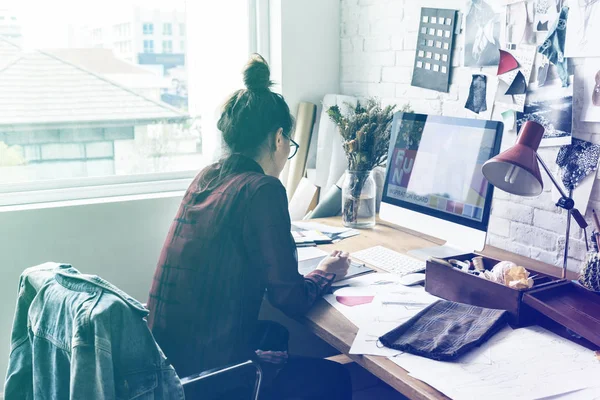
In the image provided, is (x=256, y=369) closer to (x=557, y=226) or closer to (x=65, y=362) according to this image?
(x=65, y=362)

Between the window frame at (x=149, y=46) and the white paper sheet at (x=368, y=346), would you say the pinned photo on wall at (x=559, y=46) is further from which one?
the window frame at (x=149, y=46)

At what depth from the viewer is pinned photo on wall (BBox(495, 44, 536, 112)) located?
203cm

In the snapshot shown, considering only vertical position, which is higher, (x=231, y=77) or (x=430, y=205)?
(x=231, y=77)

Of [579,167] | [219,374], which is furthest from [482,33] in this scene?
[219,374]

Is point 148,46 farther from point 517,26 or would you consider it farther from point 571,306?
point 571,306

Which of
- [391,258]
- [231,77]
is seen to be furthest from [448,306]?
[231,77]

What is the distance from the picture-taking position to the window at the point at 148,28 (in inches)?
117

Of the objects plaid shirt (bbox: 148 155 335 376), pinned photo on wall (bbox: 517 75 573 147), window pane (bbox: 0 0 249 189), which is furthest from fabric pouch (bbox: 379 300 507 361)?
window pane (bbox: 0 0 249 189)

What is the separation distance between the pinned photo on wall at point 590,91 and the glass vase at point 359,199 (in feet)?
2.82

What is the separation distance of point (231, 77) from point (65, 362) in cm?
213

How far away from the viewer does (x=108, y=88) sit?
2.91m

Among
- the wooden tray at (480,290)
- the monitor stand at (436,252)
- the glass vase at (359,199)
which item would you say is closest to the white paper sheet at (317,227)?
the glass vase at (359,199)

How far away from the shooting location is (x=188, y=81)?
3.10m

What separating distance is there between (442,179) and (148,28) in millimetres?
1716
